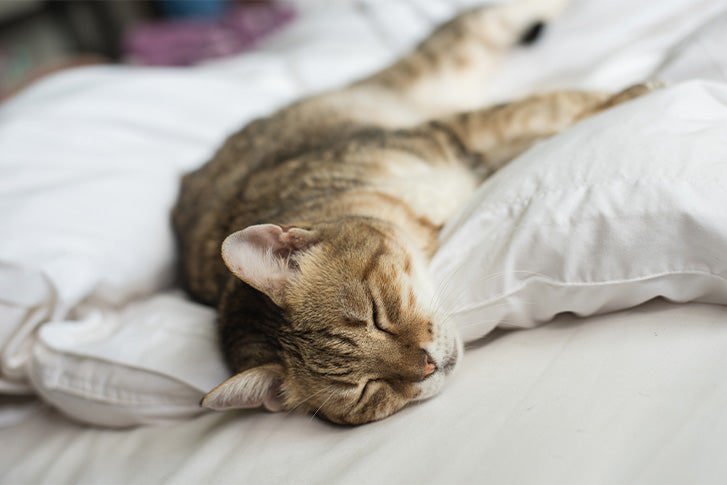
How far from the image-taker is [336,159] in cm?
168

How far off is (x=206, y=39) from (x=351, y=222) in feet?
10.6

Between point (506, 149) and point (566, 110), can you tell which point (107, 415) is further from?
point (566, 110)

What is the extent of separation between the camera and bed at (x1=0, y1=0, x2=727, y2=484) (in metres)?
0.85

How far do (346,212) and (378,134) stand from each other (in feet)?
1.42

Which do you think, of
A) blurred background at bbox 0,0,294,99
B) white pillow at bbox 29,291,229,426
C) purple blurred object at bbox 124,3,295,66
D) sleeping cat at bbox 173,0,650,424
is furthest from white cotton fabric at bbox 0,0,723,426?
blurred background at bbox 0,0,294,99

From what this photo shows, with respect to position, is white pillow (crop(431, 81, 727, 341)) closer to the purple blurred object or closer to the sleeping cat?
the sleeping cat

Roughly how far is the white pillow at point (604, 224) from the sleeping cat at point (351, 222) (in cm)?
14

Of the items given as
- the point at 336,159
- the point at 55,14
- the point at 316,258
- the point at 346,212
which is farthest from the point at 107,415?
the point at 55,14

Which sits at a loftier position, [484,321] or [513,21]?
[513,21]

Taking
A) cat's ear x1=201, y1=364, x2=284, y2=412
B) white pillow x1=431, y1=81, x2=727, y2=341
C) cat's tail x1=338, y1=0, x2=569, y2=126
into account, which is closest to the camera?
white pillow x1=431, y1=81, x2=727, y2=341

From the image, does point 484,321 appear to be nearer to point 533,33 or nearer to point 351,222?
point 351,222

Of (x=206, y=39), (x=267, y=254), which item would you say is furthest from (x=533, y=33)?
(x=206, y=39)

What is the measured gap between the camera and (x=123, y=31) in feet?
18.6

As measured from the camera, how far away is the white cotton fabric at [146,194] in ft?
4.26
